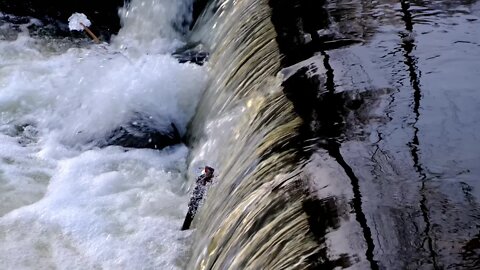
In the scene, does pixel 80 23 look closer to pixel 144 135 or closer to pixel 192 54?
pixel 192 54

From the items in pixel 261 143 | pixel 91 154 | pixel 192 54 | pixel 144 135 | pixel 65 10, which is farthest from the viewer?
pixel 65 10

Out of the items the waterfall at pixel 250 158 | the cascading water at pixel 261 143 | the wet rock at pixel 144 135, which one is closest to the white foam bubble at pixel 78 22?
the cascading water at pixel 261 143

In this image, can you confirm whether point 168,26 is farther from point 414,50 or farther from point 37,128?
point 414,50

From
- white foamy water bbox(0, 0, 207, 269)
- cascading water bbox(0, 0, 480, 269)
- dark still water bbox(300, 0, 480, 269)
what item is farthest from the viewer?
white foamy water bbox(0, 0, 207, 269)

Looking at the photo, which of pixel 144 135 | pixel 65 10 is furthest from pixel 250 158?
pixel 65 10

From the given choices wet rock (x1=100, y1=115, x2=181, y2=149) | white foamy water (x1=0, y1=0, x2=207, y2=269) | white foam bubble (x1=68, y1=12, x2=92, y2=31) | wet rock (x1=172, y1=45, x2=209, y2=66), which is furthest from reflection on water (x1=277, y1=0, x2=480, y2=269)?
white foam bubble (x1=68, y1=12, x2=92, y2=31)

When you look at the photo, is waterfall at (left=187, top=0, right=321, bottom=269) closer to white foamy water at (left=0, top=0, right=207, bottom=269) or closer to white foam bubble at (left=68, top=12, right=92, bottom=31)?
white foamy water at (left=0, top=0, right=207, bottom=269)
